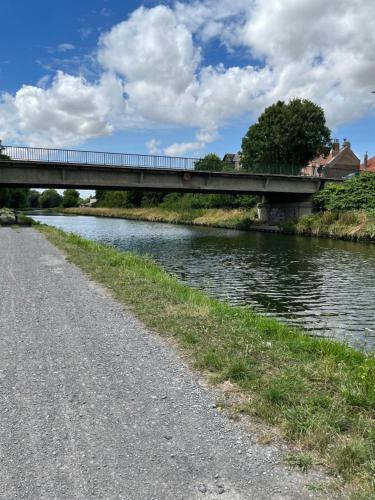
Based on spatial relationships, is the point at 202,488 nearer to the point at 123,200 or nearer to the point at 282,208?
the point at 282,208

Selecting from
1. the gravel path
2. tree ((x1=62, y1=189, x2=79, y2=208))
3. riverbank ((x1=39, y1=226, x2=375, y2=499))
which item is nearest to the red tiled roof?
riverbank ((x1=39, y1=226, x2=375, y2=499))

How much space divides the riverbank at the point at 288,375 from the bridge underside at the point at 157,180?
2735cm

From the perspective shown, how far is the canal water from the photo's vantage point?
11.0 m

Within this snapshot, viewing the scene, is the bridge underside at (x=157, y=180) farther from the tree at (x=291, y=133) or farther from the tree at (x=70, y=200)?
the tree at (x=70, y=200)

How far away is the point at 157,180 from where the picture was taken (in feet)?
123

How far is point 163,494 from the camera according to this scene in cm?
304

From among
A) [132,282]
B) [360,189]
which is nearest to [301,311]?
[132,282]

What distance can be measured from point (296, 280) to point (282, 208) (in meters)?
33.4

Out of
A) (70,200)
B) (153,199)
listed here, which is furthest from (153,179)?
(70,200)

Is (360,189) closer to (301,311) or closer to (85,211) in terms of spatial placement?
(301,311)

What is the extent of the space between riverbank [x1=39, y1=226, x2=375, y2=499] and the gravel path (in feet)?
1.02

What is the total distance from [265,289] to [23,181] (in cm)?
2483

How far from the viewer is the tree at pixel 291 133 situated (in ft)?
185

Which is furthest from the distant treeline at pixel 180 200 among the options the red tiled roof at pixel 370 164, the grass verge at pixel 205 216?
the red tiled roof at pixel 370 164
